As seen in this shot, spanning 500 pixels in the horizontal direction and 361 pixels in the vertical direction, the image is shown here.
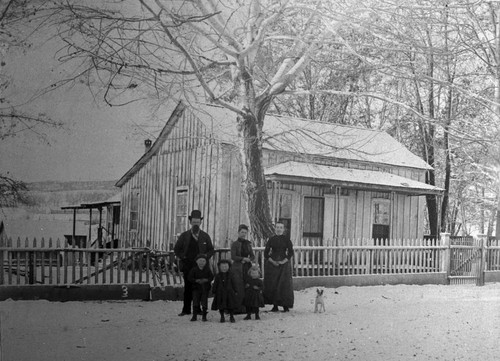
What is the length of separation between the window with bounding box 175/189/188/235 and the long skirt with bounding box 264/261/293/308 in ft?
19.2

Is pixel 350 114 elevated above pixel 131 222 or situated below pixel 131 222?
above

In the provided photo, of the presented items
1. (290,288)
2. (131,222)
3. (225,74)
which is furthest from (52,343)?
(131,222)

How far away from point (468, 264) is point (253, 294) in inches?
327

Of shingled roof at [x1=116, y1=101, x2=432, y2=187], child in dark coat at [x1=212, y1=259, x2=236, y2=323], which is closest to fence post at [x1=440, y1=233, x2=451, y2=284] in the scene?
shingled roof at [x1=116, y1=101, x2=432, y2=187]

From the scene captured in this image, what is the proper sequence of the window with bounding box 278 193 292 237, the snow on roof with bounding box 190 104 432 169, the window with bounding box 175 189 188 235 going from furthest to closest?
the window with bounding box 278 193 292 237 → the window with bounding box 175 189 188 235 → the snow on roof with bounding box 190 104 432 169

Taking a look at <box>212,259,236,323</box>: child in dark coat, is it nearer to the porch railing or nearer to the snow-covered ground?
the snow-covered ground

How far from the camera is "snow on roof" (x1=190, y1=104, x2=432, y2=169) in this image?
14.5 metres

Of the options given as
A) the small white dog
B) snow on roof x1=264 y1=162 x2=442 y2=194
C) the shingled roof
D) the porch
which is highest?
the shingled roof

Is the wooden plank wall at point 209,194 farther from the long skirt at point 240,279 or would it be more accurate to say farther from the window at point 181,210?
the long skirt at point 240,279

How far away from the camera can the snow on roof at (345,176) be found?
14.3 meters

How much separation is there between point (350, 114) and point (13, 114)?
19636 mm

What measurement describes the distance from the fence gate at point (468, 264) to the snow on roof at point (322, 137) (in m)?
2.99

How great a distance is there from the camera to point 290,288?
9242mm

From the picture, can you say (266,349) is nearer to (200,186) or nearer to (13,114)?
(13,114)
